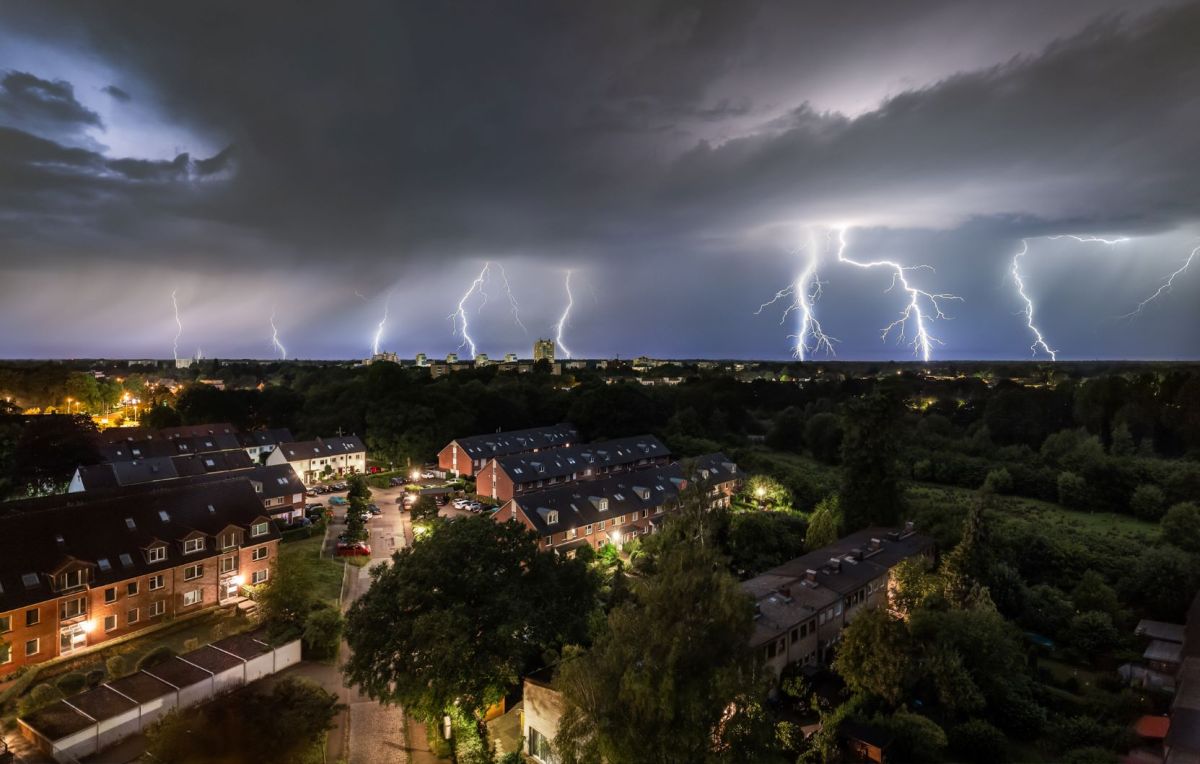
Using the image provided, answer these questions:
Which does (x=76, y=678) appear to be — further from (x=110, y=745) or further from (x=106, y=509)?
(x=106, y=509)

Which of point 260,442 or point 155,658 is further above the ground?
point 260,442

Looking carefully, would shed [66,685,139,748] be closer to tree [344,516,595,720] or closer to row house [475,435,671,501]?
tree [344,516,595,720]

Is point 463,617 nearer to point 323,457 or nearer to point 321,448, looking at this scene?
point 323,457

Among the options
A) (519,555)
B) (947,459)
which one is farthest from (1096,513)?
(519,555)

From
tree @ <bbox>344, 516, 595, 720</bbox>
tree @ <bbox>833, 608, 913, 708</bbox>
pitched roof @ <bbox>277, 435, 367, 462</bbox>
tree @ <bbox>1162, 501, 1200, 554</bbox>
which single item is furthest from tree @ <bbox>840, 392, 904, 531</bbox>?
pitched roof @ <bbox>277, 435, 367, 462</bbox>

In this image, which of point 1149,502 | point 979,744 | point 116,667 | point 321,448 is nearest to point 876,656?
point 979,744

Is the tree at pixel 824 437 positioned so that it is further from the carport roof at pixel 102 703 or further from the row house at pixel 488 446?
the carport roof at pixel 102 703
